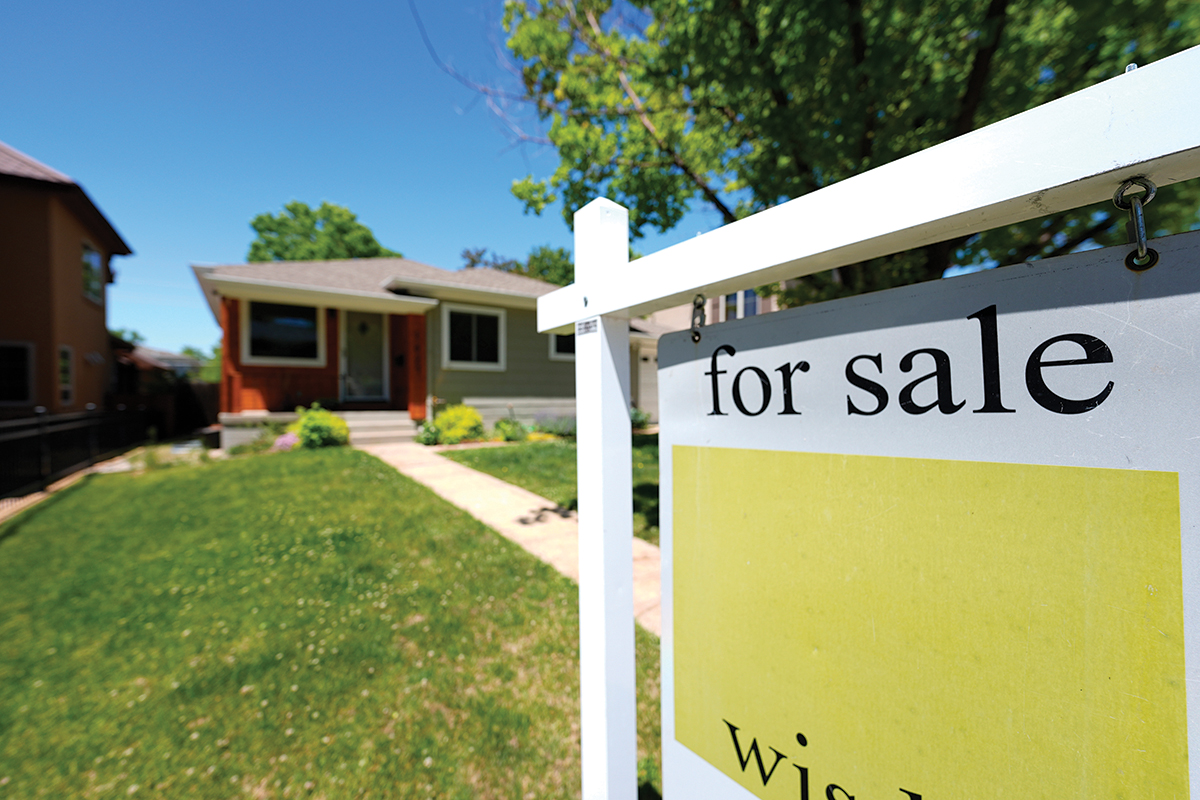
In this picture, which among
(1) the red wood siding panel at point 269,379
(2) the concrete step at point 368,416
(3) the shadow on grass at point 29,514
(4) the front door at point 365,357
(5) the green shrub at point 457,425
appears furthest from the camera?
(4) the front door at point 365,357

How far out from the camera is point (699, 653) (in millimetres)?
1071

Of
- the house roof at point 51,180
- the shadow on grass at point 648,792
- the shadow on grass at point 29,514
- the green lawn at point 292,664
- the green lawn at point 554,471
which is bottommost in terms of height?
the shadow on grass at point 648,792

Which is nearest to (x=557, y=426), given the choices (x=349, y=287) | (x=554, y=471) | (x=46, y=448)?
(x=554, y=471)

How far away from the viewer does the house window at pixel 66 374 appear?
12.1 m

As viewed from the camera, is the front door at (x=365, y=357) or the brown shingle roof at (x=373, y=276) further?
the front door at (x=365, y=357)

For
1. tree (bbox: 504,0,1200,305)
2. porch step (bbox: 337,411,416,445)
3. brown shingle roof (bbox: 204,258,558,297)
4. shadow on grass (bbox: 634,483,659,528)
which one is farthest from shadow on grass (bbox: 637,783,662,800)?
brown shingle roof (bbox: 204,258,558,297)

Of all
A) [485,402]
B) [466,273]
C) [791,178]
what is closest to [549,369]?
[485,402]

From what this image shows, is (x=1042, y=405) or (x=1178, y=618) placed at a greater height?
(x=1042, y=405)

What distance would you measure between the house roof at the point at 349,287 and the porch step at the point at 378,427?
2.53 meters

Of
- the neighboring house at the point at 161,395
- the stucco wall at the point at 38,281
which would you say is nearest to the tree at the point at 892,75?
the stucco wall at the point at 38,281

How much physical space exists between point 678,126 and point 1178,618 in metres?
6.31

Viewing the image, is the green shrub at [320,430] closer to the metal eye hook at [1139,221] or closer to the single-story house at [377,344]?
the single-story house at [377,344]

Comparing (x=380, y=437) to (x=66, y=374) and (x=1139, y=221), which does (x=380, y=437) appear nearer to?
(x=66, y=374)

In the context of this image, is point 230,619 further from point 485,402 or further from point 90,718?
point 485,402
